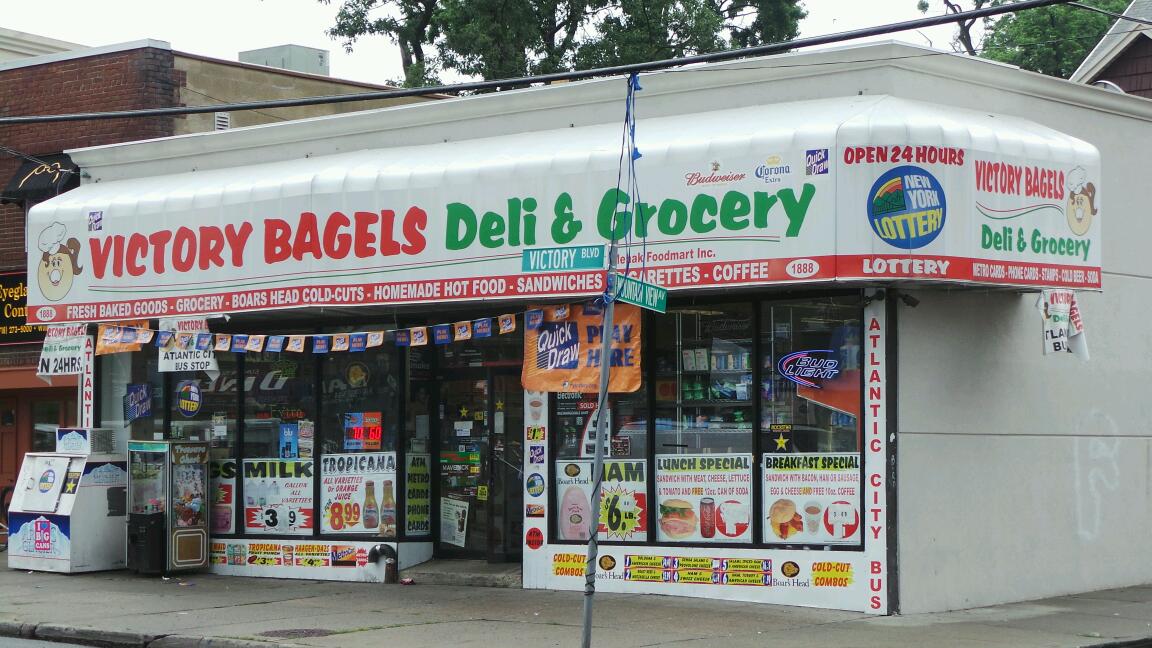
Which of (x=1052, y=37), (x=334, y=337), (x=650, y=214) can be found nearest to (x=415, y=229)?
(x=334, y=337)

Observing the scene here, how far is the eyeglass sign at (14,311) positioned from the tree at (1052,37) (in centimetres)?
2797

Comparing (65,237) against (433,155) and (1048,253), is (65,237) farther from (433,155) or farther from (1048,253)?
(1048,253)

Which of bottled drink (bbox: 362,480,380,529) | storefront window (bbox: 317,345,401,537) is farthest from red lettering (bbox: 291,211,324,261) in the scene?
bottled drink (bbox: 362,480,380,529)

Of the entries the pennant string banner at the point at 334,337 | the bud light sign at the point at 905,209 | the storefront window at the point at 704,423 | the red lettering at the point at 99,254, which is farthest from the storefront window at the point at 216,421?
the bud light sign at the point at 905,209

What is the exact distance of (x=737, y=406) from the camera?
Answer: 13977 millimetres

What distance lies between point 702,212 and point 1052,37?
2974 centimetres

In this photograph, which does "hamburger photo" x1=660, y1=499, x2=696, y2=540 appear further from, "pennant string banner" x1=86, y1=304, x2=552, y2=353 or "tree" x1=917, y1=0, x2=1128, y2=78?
"tree" x1=917, y1=0, x2=1128, y2=78

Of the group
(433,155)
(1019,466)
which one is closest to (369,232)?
(433,155)

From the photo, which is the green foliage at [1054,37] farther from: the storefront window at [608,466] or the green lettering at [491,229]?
the green lettering at [491,229]

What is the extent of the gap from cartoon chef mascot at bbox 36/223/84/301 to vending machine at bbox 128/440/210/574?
7.93 feet

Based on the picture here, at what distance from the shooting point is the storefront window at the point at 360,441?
16.1 m

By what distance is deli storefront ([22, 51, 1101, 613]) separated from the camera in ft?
41.8

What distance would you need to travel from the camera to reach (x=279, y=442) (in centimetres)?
1695

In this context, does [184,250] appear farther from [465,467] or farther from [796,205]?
[796,205]
